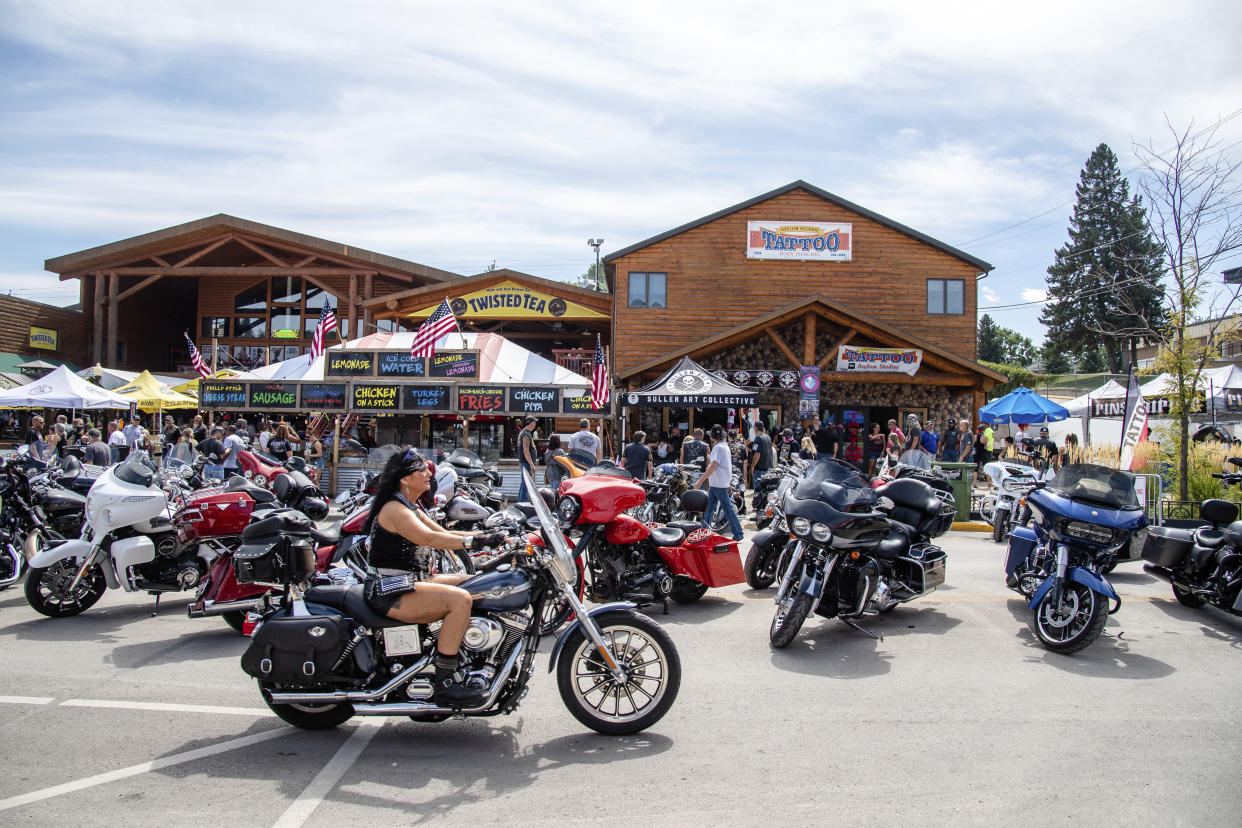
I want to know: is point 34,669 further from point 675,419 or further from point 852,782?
point 675,419

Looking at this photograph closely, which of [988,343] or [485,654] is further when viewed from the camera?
[988,343]

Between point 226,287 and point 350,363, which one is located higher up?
point 226,287

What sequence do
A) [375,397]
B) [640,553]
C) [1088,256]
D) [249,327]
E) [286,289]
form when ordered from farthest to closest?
1. [1088,256]
2. [249,327]
3. [286,289]
4. [375,397]
5. [640,553]

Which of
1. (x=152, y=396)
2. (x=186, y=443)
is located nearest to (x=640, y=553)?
(x=186, y=443)

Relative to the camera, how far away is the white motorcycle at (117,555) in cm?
737

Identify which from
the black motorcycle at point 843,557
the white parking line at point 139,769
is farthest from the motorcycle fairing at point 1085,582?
the white parking line at point 139,769

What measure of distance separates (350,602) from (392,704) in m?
0.61

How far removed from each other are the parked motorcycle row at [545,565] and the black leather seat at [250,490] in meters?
0.02

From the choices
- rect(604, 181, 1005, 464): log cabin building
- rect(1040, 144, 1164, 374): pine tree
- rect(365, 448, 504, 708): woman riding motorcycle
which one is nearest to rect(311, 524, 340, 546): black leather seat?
rect(365, 448, 504, 708): woman riding motorcycle

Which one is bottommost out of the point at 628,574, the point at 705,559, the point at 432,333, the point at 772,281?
the point at 628,574

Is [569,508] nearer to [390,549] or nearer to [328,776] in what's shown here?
[390,549]

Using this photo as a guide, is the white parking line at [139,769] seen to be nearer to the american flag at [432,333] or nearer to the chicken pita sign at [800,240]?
the american flag at [432,333]

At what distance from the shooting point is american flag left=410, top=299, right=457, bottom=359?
1816 centimetres

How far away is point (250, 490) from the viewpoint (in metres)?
Answer: 7.64
